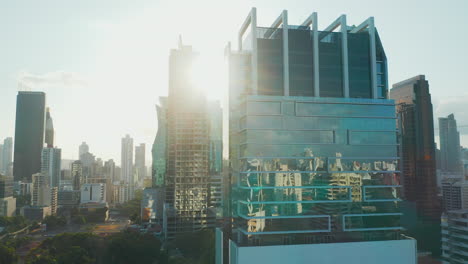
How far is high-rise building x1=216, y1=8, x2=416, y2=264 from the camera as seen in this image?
27562 mm

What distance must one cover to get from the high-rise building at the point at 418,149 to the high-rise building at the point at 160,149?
232ft

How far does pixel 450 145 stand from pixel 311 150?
148 meters

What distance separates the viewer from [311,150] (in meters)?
28.9

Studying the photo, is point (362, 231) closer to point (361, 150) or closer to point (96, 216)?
point (361, 150)

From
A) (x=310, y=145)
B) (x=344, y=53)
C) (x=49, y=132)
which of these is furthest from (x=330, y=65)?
(x=49, y=132)

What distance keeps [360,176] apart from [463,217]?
32.8 meters

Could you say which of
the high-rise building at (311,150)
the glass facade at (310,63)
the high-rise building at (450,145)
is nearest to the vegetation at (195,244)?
the high-rise building at (311,150)

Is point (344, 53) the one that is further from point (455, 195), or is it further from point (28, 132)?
point (28, 132)

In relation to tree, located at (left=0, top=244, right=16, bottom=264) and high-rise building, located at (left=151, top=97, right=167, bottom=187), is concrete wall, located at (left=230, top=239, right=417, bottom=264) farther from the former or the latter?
high-rise building, located at (left=151, top=97, right=167, bottom=187)

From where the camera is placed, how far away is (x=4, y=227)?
91.0m

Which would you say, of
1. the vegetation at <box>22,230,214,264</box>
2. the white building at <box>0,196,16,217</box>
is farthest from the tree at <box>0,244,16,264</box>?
the white building at <box>0,196,16,217</box>

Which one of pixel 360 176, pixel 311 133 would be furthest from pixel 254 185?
pixel 360 176

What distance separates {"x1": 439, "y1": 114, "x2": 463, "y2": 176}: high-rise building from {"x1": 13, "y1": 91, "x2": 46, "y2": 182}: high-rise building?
18225 cm

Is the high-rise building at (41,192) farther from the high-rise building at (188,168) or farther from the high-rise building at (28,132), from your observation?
the high-rise building at (188,168)
